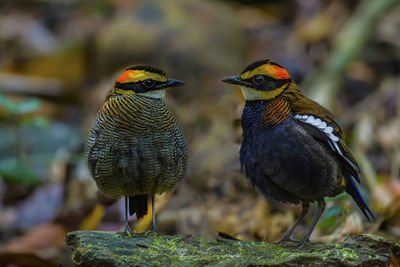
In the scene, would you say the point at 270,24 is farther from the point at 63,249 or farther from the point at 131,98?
the point at 131,98

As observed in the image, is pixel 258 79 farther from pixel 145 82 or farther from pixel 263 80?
pixel 145 82

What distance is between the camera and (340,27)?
42.2ft

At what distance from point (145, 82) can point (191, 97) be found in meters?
6.91

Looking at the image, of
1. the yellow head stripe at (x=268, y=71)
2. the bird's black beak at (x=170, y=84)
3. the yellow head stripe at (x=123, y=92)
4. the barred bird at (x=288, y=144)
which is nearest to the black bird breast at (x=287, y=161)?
the barred bird at (x=288, y=144)

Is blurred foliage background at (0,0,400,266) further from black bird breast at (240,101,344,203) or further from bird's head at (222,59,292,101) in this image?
bird's head at (222,59,292,101)

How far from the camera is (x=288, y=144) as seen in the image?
14.5 ft

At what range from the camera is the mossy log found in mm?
3869

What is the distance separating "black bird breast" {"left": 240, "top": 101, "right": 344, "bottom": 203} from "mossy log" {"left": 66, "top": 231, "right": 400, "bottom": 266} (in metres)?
0.41

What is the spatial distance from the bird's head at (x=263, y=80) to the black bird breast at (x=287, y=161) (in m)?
0.09

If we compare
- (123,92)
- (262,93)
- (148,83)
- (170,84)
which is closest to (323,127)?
(262,93)

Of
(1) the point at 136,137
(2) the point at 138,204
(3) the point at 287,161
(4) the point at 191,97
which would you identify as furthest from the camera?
(4) the point at 191,97

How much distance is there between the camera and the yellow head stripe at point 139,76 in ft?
14.8

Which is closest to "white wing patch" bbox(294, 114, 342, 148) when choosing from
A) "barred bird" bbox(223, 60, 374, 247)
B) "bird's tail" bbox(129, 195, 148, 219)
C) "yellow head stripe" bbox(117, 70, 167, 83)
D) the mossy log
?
"barred bird" bbox(223, 60, 374, 247)

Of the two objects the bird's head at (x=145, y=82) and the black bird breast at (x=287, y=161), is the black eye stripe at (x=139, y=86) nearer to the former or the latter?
the bird's head at (x=145, y=82)
